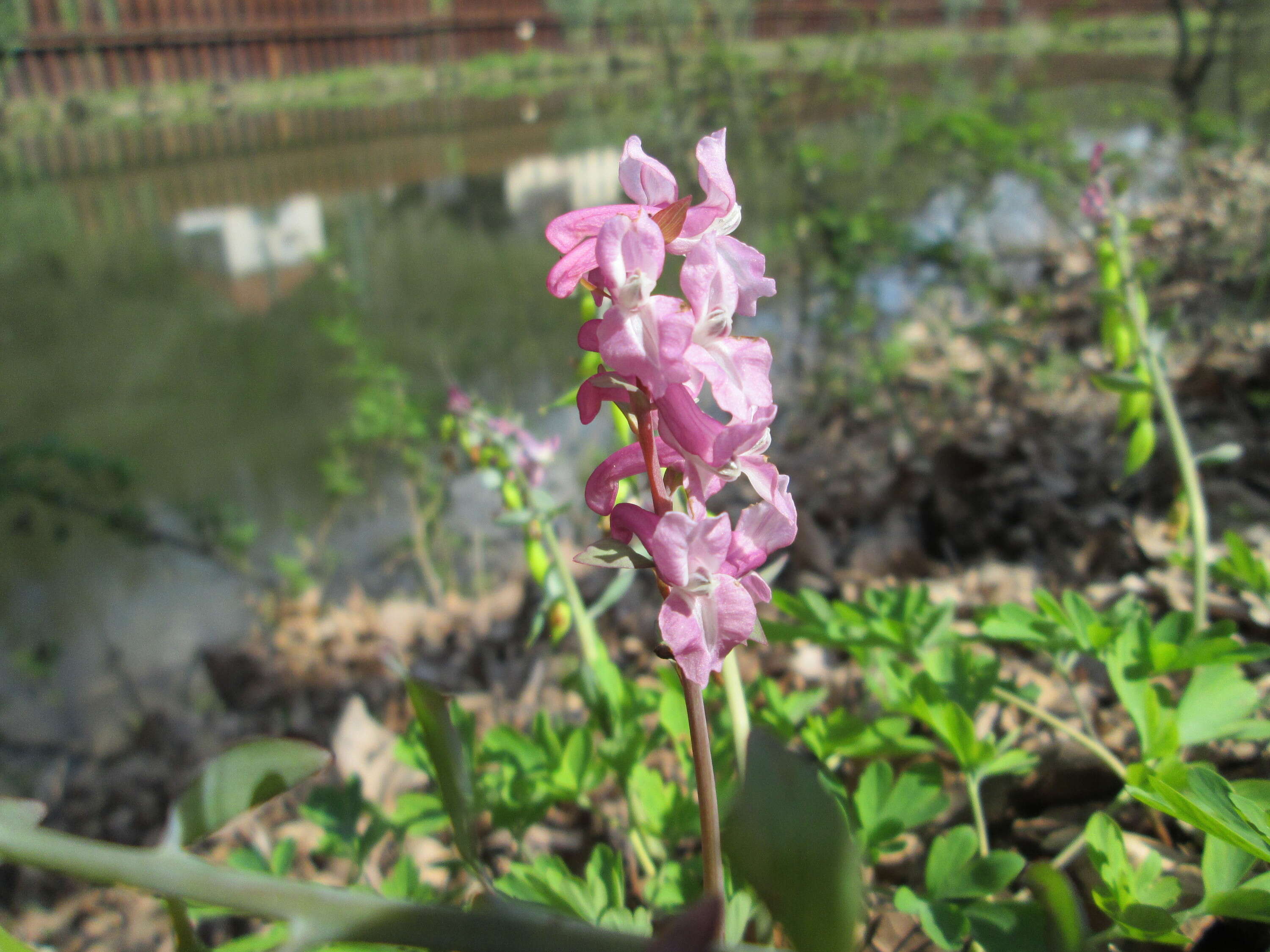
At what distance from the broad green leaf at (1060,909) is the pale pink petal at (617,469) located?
0.38 metres

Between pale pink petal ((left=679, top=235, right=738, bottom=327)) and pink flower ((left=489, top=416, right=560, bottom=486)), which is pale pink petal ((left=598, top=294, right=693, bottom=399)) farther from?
pink flower ((left=489, top=416, right=560, bottom=486))

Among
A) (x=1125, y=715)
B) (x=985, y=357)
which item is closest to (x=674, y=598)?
(x=1125, y=715)

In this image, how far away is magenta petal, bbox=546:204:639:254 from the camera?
0.68 m

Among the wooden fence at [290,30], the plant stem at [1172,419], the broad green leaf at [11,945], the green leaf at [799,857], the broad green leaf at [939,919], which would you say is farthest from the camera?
the wooden fence at [290,30]

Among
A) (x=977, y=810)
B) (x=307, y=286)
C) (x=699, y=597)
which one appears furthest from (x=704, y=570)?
(x=307, y=286)

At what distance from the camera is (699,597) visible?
619 mm

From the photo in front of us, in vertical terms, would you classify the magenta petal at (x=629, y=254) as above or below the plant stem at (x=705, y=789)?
above

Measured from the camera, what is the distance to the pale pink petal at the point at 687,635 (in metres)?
0.60

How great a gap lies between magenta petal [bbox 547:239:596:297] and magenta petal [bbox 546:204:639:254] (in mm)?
15

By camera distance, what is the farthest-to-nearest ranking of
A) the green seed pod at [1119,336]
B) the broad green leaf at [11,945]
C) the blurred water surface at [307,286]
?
the blurred water surface at [307,286], the green seed pod at [1119,336], the broad green leaf at [11,945]

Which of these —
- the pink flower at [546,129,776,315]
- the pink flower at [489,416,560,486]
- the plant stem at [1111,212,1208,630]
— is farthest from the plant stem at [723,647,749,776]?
the plant stem at [1111,212,1208,630]

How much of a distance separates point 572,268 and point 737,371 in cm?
17

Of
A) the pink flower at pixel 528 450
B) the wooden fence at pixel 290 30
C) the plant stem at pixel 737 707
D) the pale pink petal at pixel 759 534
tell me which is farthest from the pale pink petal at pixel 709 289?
the wooden fence at pixel 290 30

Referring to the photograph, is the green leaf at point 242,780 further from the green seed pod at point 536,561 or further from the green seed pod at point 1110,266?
the green seed pod at point 1110,266
